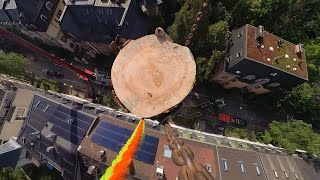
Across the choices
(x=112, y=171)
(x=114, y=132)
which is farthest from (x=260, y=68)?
(x=112, y=171)

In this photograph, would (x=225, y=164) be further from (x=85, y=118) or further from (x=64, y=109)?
(x=64, y=109)

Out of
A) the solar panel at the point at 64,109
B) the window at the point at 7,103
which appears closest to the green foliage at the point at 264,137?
the solar panel at the point at 64,109

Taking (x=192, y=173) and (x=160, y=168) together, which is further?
(x=160, y=168)

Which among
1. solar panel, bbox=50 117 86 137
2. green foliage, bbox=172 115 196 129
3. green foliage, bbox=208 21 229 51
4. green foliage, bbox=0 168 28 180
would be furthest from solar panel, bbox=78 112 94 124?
green foliage, bbox=208 21 229 51

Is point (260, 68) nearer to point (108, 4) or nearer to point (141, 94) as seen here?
point (108, 4)

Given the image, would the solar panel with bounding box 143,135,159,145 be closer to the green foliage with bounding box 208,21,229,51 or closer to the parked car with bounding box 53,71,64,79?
the green foliage with bounding box 208,21,229,51

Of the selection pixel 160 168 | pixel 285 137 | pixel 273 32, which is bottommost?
pixel 160 168
